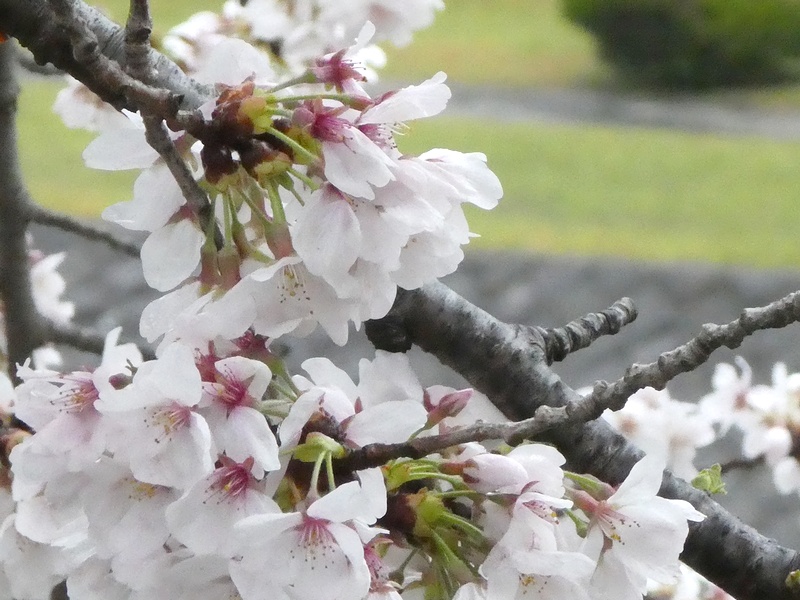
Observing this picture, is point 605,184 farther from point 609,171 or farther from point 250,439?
point 250,439

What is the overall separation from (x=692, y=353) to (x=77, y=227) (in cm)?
65

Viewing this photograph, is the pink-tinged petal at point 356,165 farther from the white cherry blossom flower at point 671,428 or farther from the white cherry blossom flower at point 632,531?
the white cherry blossom flower at point 671,428

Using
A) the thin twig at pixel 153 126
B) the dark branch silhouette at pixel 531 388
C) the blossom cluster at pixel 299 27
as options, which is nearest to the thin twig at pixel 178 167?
the thin twig at pixel 153 126

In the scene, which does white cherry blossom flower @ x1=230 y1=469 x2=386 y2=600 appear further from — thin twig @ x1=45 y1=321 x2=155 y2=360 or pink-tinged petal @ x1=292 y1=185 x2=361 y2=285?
thin twig @ x1=45 y1=321 x2=155 y2=360

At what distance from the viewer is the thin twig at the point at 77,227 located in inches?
34.7

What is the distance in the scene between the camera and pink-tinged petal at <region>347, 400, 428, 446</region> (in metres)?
0.40

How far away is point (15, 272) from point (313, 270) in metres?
0.58

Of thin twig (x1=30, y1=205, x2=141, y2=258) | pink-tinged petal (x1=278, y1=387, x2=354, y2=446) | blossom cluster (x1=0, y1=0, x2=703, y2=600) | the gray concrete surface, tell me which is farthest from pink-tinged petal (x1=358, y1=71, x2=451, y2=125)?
the gray concrete surface

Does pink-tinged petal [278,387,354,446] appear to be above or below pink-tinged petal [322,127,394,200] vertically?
below

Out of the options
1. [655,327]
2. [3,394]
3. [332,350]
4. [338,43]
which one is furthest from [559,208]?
[3,394]

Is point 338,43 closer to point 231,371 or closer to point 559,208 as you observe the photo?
point 231,371

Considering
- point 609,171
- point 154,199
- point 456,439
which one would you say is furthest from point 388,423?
point 609,171

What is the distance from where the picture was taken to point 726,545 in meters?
0.53

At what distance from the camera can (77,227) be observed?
3.05ft
